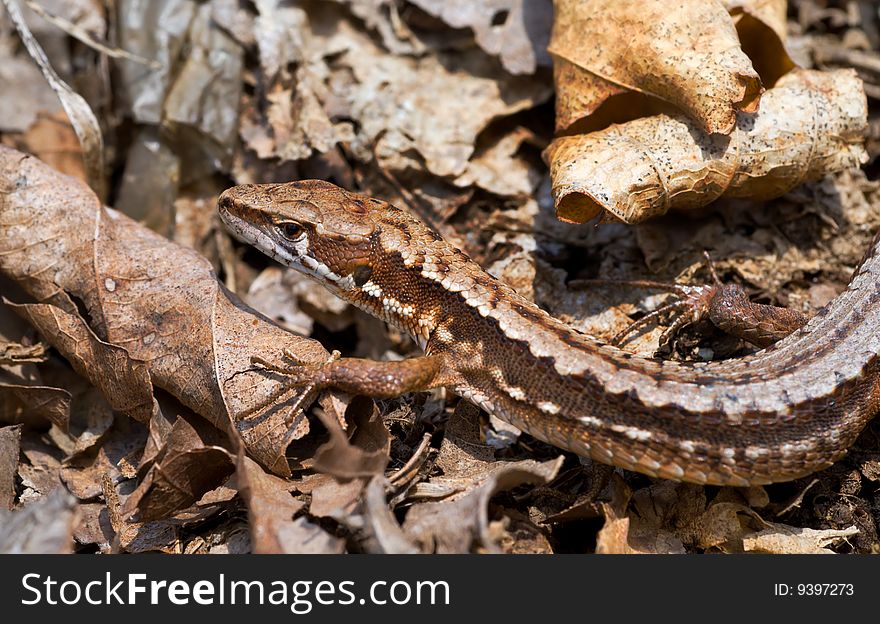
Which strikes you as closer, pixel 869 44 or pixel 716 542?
pixel 716 542

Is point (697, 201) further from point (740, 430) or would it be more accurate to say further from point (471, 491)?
point (471, 491)

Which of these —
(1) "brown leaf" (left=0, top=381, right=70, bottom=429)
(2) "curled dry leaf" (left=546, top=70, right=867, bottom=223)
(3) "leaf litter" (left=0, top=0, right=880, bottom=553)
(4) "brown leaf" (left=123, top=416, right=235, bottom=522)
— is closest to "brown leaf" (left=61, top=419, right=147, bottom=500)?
(3) "leaf litter" (left=0, top=0, right=880, bottom=553)

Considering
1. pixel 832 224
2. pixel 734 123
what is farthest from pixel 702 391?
pixel 832 224

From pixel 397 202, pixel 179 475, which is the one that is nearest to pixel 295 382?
pixel 179 475

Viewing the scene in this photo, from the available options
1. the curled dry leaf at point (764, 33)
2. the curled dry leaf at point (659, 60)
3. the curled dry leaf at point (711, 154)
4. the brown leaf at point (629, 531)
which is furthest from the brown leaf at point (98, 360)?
the curled dry leaf at point (764, 33)

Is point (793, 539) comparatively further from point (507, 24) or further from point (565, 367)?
point (507, 24)
